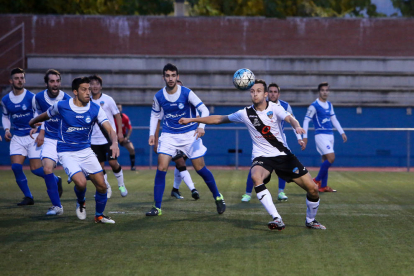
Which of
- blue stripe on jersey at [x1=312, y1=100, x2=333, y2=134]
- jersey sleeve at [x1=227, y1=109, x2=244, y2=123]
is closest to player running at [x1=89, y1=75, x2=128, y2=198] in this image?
jersey sleeve at [x1=227, y1=109, x2=244, y2=123]

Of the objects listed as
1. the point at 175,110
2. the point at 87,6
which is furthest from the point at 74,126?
the point at 87,6

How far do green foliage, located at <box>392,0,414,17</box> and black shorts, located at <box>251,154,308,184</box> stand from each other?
946 inches

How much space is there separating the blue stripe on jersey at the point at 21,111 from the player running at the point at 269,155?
11.4 ft

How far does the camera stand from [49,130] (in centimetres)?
841

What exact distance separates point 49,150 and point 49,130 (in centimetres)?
42

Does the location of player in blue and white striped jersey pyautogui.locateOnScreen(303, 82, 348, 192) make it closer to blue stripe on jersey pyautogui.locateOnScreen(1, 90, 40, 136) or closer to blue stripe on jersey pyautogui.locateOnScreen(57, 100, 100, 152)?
blue stripe on jersey pyautogui.locateOnScreen(57, 100, 100, 152)

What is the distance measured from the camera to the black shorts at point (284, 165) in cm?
675

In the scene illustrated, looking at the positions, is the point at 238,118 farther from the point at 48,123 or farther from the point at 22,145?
the point at 22,145

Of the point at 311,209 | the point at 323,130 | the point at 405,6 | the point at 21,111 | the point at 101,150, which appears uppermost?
the point at 405,6

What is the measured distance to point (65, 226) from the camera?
23.1 ft

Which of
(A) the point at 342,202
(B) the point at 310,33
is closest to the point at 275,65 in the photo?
(B) the point at 310,33

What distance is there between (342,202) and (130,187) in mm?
5146

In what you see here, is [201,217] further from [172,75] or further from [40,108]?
[40,108]

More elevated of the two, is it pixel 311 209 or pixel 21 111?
pixel 21 111
